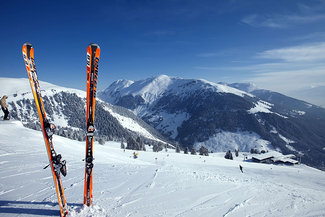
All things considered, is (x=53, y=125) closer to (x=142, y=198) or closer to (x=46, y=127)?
(x=46, y=127)

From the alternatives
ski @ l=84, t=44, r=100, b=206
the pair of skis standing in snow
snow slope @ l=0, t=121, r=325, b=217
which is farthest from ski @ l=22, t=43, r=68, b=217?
snow slope @ l=0, t=121, r=325, b=217

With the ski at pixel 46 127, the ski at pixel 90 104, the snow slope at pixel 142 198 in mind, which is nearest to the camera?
the ski at pixel 46 127

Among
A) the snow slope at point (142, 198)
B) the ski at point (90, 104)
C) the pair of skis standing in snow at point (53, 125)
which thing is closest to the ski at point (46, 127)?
the pair of skis standing in snow at point (53, 125)

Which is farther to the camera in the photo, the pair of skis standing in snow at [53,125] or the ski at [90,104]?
the ski at [90,104]

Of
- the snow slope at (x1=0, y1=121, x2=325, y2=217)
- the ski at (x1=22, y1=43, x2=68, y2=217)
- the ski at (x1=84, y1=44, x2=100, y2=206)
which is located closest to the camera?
the ski at (x1=22, y1=43, x2=68, y2=217)

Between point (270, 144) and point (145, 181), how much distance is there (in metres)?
218

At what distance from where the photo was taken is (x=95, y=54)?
6.64 m

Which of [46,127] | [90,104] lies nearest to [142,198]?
[90,104]

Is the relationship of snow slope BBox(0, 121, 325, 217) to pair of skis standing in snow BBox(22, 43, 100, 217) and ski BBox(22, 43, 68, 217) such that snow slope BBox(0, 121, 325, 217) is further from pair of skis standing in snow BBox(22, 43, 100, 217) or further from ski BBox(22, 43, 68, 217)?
ski BBox(22, 43, 68, 217)

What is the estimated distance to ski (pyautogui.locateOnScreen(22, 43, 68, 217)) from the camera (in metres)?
6.16

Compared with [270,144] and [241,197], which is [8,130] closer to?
[241,197]

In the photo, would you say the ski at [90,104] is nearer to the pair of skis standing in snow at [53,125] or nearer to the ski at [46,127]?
the pair of skis standing in snow at [53,125]

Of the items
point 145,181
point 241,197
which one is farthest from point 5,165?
point 241,197

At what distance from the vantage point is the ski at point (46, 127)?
616 cm
